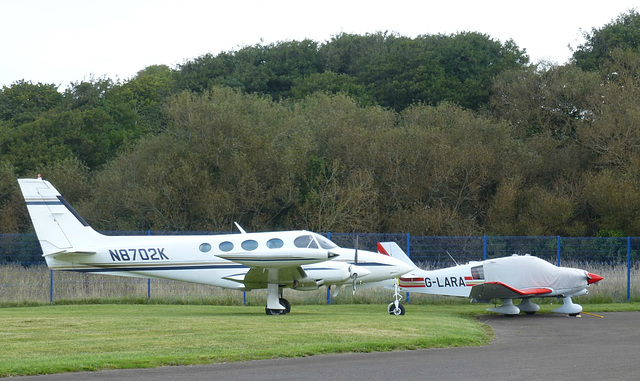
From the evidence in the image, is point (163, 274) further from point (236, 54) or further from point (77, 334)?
point (236, 54)

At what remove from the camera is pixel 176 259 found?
20.5 meters

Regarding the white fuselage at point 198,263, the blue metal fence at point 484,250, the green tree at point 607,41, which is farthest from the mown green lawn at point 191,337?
the green tree at point 607,41

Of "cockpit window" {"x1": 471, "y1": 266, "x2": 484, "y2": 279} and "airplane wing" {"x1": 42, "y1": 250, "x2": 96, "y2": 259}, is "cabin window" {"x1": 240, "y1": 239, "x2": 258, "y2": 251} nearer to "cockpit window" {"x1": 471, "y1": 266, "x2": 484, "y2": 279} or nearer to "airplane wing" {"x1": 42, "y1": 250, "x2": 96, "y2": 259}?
"airplane wing" {"x1": 42, "y1": 250, "x2": 96, "y2": 259}

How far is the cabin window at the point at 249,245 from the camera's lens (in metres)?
19.7

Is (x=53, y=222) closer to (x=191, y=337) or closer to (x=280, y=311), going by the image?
(x=280, y=311)

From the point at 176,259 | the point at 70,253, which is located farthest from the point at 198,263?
the point at 70,253

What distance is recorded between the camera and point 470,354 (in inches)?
502

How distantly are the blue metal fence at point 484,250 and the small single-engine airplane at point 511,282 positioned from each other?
424 cm

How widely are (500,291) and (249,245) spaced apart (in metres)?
6.64

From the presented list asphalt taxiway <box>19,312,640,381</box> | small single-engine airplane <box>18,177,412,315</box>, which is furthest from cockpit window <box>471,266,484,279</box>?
asphalt taxiway <box>19,312,640,381</box>

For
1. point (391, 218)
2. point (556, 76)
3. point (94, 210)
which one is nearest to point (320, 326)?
point (391, 218)

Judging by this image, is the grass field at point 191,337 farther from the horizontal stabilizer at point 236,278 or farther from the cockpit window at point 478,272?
the cockpit window at point 478,272

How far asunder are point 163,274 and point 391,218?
18.6 metres

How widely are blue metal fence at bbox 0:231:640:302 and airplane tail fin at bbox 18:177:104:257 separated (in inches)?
183
